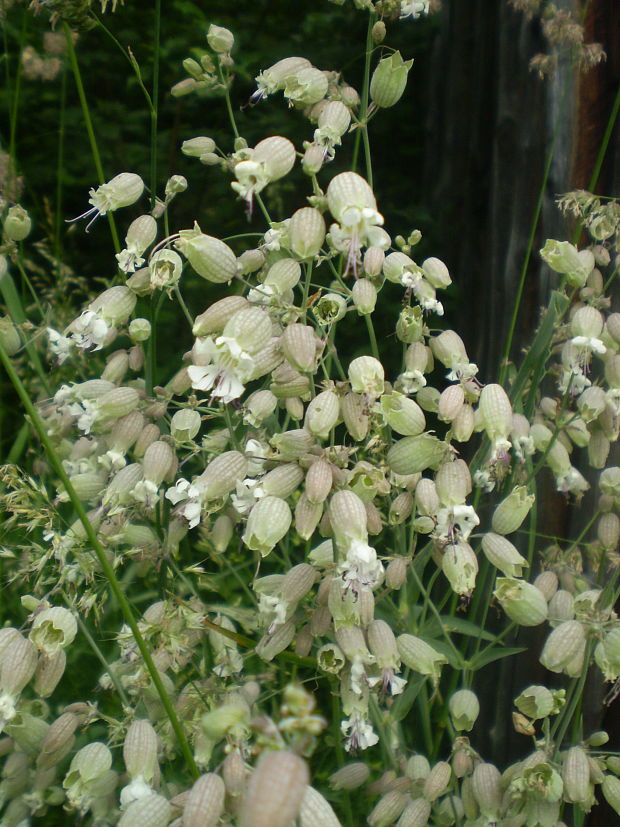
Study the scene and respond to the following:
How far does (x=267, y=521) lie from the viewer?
0.91 metres

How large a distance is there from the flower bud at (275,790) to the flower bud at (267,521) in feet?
1.39

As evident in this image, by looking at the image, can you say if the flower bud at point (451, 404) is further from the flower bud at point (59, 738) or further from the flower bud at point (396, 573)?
the flower bud at point (59, 738)

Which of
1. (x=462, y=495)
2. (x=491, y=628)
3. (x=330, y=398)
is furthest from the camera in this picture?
(x=491, y=628)

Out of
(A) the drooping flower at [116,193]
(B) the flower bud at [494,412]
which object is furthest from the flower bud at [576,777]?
(A) the drooping flower at [116,193]

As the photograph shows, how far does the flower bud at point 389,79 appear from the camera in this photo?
3.92 feet

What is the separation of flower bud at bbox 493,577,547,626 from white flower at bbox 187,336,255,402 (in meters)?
0.46

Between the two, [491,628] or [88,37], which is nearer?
[491,628]

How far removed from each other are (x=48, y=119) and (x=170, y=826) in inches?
118

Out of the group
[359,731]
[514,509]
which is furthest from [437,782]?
[514,509]

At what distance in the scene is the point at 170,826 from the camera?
2.61ft

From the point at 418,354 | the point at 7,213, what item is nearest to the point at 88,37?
the point at 7,213

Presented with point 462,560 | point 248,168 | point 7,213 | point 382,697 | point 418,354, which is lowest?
point 382,697

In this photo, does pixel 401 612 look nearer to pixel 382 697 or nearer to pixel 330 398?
pixel 382 697

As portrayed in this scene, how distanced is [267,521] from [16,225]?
81 cm
